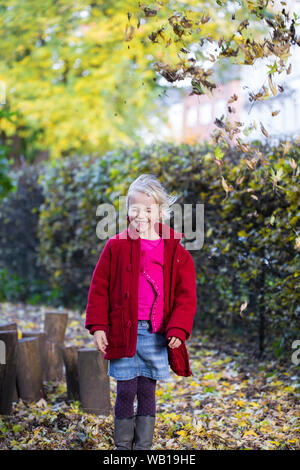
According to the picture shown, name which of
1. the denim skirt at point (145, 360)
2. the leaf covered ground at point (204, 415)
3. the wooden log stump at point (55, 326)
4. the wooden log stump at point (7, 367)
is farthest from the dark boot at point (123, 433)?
the wooden log stump at point (55, 326)

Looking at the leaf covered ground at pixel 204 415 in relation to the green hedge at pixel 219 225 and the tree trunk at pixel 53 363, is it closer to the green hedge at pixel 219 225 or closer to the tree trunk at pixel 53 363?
the tree trunk at pixel 53 363

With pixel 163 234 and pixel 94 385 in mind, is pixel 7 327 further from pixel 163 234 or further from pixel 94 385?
pixel 163 234

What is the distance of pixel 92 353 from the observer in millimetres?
3314

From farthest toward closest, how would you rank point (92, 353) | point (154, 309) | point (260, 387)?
1. point (260, 387)
2. point (92, 353)
3. point (154, 309)

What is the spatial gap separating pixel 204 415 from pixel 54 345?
4.49 feet

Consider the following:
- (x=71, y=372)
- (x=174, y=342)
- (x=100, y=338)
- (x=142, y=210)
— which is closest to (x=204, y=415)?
(x=71, y=372)

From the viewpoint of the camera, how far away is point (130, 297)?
2.54 m

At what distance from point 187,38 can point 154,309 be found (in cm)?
148

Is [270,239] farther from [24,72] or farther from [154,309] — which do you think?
[24,72]

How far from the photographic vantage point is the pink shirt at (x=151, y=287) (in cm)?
258

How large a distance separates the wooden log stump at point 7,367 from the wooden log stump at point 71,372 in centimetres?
40
